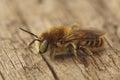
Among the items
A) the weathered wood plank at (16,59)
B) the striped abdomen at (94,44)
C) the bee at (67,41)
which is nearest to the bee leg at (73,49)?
the bee at (67,41)

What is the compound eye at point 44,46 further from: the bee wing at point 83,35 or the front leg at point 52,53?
the bee wing at point 83,35

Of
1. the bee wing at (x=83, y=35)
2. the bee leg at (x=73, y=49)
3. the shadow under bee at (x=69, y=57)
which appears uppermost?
the bee wing at (x=83, y=35)

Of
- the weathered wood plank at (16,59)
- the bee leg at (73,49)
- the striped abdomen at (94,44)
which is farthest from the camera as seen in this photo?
the striped abdomen at (94,44)

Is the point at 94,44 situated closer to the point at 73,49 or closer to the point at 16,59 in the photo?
the point at 73,49

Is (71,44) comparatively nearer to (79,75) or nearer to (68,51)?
(68,51)

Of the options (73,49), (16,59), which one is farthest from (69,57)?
(16,59)

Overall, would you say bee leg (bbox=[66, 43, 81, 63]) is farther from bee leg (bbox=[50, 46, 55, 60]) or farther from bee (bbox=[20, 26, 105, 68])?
bee leg (bbox=[50, 46, 55, 60])
